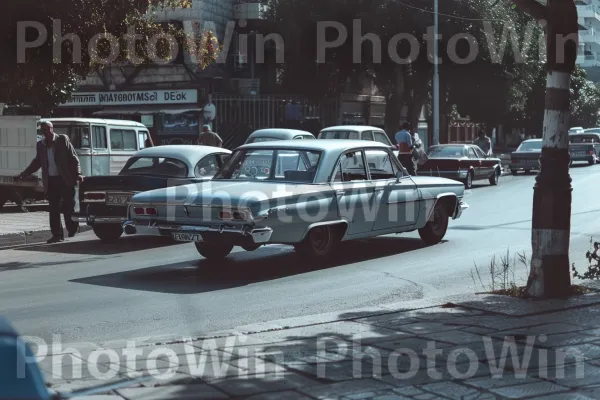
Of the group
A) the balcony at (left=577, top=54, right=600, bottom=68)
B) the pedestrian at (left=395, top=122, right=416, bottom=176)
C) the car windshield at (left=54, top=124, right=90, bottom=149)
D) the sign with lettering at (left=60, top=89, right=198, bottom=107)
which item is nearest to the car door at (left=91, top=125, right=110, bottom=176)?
the car windshield at (left=54, top=124, right=90, bottom=149)

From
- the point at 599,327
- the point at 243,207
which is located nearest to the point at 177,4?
the point at 243,207

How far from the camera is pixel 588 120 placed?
8106cm

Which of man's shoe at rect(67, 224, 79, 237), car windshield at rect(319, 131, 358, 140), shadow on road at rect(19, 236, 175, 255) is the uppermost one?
car windshield at rect(319, 131, 358, 140)

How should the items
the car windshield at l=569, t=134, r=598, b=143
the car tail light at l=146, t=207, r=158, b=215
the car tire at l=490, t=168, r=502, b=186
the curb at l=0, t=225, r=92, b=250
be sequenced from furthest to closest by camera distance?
1. the car windshield at l=569, t=134, r=598, b=143
2. the car tire at l=490, t=168, r=502, b=186
3. the curb at l=0, t=225, r=92, b=250
4. the car tail light at l=146, t=207, r=158, b=215

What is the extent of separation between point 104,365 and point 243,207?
495 cm

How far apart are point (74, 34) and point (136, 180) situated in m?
2.30

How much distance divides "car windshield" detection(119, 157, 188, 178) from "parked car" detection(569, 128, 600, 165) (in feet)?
98.6

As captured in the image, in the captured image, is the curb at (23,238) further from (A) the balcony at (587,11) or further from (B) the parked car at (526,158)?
(A) the balcony at (587,11)

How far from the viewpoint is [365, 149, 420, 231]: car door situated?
1306cm

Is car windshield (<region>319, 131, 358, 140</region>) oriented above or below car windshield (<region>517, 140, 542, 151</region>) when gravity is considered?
above

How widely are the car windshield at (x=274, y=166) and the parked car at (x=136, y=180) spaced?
2.29 meters

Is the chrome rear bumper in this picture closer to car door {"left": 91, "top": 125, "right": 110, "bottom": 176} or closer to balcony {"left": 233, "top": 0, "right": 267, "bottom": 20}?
car door {"left": 91, "top": 125, "right": 110, "bottom": 176}

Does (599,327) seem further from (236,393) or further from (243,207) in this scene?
(243,207)

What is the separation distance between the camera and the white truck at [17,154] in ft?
70.3
